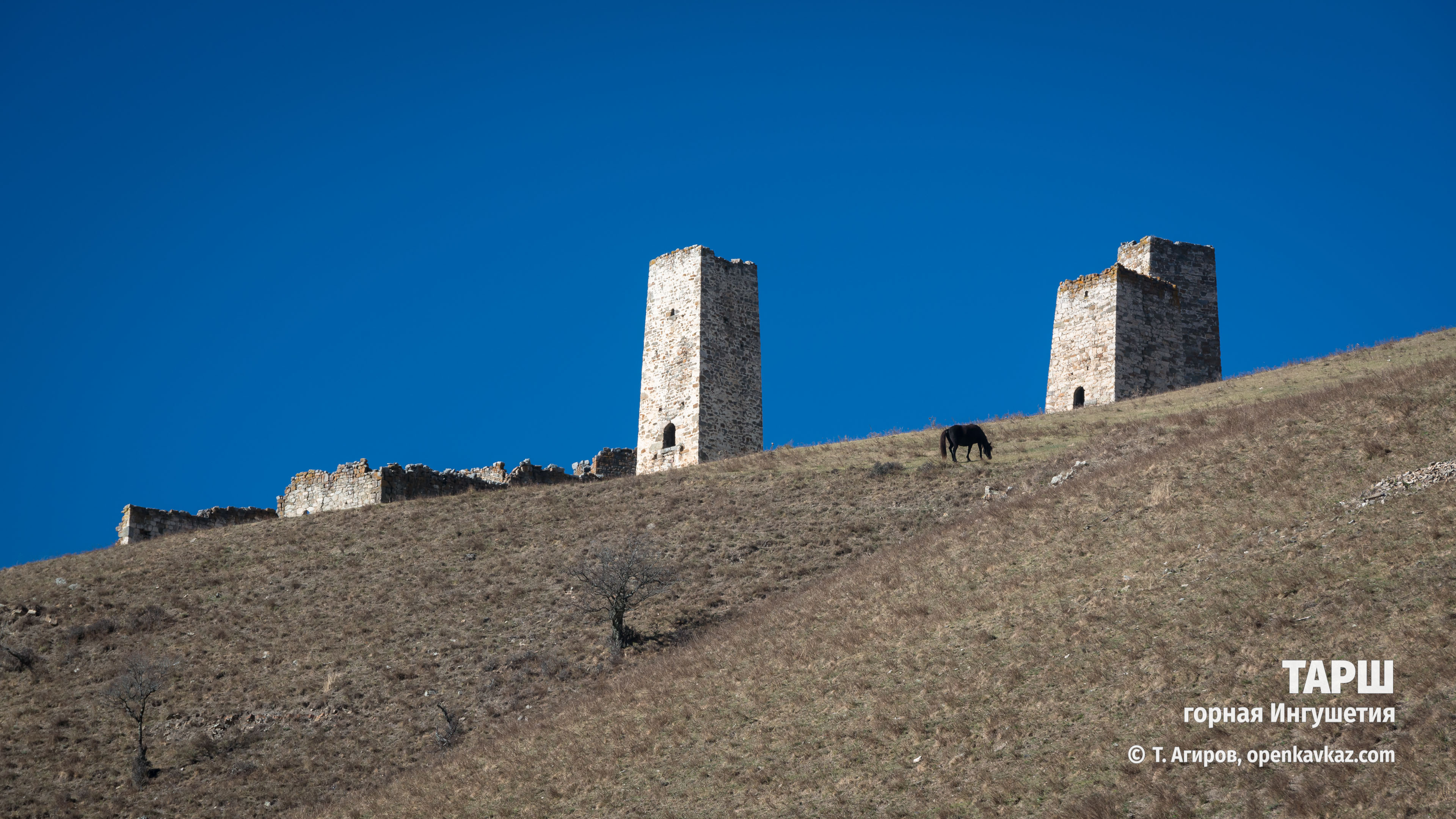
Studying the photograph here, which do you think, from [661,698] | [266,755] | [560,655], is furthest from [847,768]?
[266,755]

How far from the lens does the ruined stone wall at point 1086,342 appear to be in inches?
1578

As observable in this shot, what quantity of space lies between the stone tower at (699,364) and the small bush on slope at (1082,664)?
1736cm

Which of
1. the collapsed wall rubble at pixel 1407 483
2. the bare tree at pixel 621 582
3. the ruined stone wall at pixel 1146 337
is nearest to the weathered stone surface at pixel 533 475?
the bare tree at pixel 621 582

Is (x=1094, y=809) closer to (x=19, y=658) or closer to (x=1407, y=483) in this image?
(x=1407, y=483)

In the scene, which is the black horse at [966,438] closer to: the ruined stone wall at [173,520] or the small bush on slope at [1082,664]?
the small bush on slope at [1082,664]

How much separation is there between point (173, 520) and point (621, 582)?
2001 centimetres

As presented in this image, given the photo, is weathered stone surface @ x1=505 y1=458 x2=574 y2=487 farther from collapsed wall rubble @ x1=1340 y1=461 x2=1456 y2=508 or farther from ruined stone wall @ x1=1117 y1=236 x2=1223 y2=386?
collapsed wall rubble @ x1=1340 y1=461 x2=1456 y2=508

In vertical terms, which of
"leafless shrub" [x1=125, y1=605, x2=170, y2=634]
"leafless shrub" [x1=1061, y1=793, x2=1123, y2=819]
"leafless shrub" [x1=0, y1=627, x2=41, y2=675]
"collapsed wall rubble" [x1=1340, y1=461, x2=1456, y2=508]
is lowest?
Result: "leafless shrub" [x1=1061, y1=793, x2=1123, y2=819]

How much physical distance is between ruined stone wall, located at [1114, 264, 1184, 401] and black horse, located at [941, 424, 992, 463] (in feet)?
32.2

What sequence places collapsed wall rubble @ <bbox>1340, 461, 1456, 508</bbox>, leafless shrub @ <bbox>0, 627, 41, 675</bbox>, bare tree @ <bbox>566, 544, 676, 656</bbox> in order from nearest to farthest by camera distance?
collapsed wall rubble @ <bbox>1340, 461, 1456, 508</bbox> < bare tree @ <bbox>566, 544, 676, 656</bbox> < leafless shrub @ <bbox>0, 627, 41, 675</bbox>

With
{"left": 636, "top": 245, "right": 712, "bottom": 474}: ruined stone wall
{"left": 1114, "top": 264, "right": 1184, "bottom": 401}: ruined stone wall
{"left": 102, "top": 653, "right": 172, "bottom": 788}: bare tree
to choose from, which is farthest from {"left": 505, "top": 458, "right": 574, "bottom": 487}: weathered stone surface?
{"left": 1114, "top": 264, "right": 1184, "bottom": 401}: ruined stone wall

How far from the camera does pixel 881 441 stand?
37469 mm

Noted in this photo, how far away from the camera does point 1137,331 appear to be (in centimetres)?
4069

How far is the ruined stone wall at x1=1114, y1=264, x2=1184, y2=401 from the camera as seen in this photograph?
4009 centimetres
